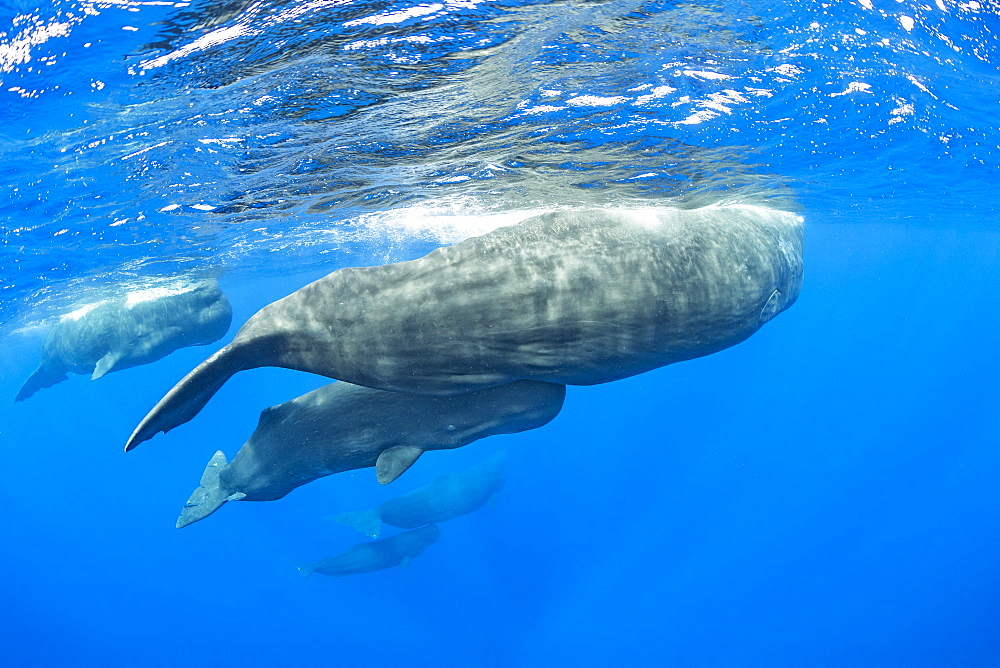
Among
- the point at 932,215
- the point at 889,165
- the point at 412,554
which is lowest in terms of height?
the point at 412,554

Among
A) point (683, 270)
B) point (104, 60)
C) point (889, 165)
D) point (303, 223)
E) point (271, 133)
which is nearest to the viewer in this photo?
point (683, 270)

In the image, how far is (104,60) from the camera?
5.02 meters

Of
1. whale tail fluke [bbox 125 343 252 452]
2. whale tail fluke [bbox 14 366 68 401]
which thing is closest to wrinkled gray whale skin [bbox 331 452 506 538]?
whale tail fluke [bbox 14 366 68 401]

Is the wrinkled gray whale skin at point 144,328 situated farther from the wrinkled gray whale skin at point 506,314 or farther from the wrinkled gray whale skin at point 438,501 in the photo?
the wrinkled gray whale skin at point 506,314

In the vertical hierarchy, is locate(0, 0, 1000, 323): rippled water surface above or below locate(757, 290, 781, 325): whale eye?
above

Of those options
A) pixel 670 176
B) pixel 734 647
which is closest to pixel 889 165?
pixel 670 176

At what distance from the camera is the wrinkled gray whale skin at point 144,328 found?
1154cm

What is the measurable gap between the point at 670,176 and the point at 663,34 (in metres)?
6.58

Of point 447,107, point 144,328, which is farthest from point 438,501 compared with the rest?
point 447,107

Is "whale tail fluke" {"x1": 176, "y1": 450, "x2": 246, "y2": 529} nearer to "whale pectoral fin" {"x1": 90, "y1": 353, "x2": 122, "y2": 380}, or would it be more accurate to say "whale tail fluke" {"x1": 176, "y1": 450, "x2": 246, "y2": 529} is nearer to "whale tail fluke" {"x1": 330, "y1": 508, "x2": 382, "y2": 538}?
"whale tail fluke" {"x1": 330, "y1": 508, "x2": 382, "y2": 538}

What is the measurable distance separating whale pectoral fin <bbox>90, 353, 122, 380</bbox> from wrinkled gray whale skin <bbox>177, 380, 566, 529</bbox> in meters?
8.15

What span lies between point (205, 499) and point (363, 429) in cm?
240

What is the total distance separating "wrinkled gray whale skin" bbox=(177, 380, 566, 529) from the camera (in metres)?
4.20

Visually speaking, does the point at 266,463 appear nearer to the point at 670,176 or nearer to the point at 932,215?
the point at 670,176
